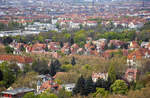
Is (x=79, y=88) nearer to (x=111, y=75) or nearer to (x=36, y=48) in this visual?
(x=111, y=75)

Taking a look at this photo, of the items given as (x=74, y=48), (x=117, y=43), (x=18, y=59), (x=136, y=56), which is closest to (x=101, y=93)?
(x=18, y=59)

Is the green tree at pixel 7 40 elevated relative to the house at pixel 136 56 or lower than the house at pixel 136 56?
lower

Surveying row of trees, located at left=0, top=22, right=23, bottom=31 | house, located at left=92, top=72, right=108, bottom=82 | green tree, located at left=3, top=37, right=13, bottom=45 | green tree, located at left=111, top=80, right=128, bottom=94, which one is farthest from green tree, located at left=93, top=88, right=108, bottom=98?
row of trees, located at left=0, top=22, right=23, bottom=31

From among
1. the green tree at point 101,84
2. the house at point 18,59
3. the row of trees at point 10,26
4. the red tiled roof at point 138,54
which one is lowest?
the row of trees at point 10,26

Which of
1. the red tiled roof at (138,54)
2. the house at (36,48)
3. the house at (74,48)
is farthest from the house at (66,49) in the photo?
the red tiled roof at (138,54)

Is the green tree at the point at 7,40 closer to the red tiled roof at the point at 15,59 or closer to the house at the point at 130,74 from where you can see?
the red tiled roof at the point at 15,59

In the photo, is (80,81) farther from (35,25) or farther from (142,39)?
(35,25)
